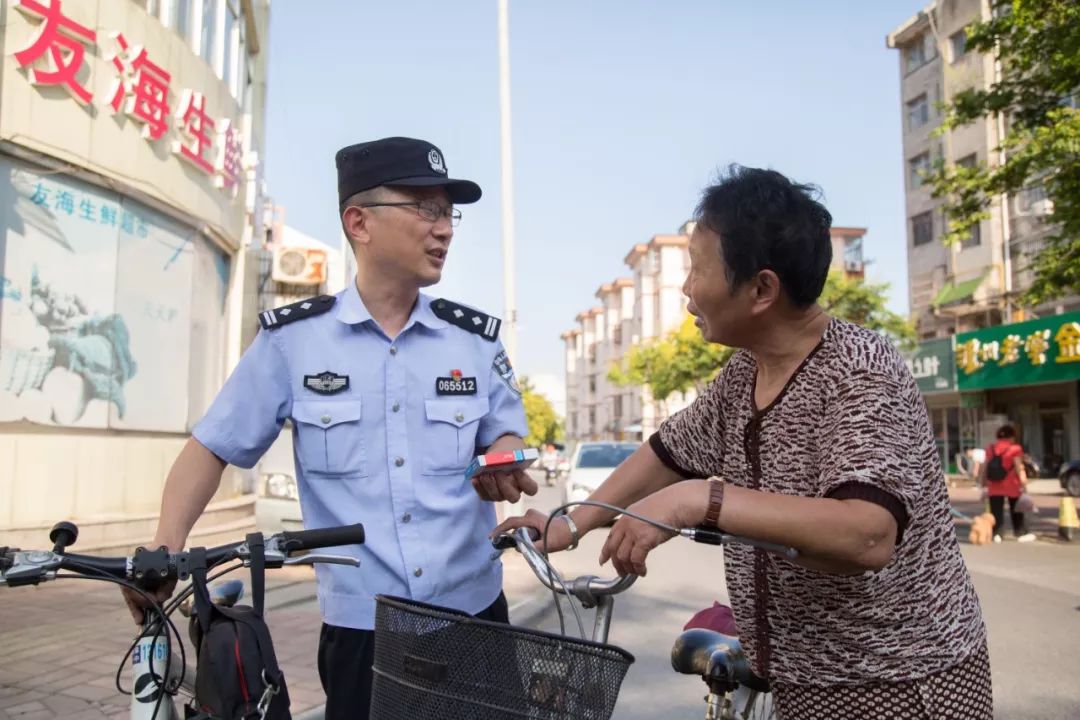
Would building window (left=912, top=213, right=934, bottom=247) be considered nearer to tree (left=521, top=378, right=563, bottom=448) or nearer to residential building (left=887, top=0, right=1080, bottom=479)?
residential building (left=887, top=0, right=1080, bottom=479)

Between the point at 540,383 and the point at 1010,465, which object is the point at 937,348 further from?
the point at 540,383

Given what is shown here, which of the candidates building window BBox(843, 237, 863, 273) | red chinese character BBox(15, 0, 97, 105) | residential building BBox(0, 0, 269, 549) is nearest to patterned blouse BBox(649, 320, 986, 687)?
residential building BBox(0, 0, 269, 549)

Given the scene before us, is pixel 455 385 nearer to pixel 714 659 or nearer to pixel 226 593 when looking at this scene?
pixel 226 593

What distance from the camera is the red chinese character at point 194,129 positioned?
1157 cm

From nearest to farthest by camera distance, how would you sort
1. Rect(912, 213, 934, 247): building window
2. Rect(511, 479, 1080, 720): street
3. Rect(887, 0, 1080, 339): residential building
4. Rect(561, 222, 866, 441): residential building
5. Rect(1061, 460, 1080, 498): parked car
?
Rect(511, 479, 1080, 720): street
Rect(1061, 460, 1080, 498): parked car
Rect(887, 0, 1080, 339): residential building
Rect(912, 213, 934, 247): building window
Rect(561, 222, 866, 441): residential building

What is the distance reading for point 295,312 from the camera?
242 cm

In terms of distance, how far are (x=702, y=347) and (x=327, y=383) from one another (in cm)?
4006

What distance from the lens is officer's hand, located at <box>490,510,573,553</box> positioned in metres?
2.00

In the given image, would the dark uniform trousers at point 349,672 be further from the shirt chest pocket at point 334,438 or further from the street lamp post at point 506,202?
the street lamp post at point 506,202

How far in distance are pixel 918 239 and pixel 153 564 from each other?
34.3m

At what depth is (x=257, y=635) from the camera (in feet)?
5.15

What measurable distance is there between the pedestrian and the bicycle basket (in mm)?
12676

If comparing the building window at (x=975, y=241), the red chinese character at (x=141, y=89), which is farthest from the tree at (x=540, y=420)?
the red chinese character at (x=141, y=89)

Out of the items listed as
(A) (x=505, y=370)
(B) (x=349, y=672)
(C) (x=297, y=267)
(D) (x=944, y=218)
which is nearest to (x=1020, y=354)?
(D) (x=944, y=218)
